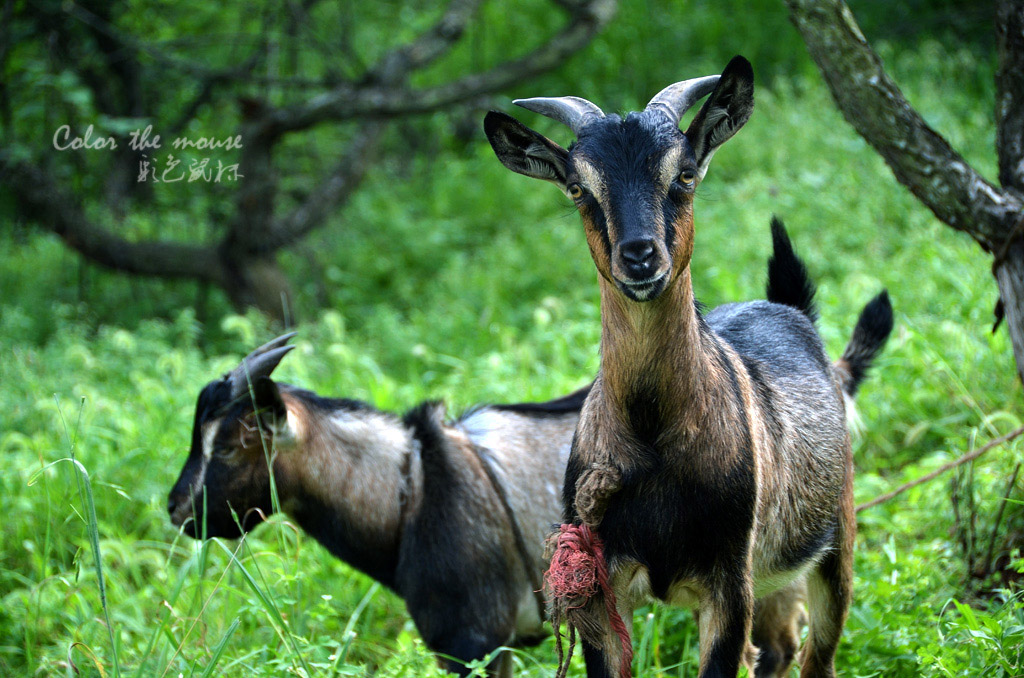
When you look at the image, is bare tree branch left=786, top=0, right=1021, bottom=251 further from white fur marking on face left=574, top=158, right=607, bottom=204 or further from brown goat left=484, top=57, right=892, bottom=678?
white fur marking on face left=574, top=158, right=607, bottom=204

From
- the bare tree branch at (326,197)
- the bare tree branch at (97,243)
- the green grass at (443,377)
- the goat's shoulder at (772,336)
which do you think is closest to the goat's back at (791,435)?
the goat's shoulder at (772,336)

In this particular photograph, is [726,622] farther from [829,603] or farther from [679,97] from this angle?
[679,97]

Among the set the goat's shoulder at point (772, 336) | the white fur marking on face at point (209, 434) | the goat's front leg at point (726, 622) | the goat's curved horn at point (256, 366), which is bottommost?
the goat's front leg at point (726, 622)

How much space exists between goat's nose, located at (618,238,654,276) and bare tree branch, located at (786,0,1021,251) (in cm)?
187

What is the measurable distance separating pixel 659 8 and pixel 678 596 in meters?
12.5

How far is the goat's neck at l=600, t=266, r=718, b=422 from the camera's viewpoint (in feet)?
8.41

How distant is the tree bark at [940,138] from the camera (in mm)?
3537

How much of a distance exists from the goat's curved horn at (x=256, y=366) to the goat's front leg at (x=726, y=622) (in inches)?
80.3

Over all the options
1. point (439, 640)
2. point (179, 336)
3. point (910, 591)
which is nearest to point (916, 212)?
point (910, 591)

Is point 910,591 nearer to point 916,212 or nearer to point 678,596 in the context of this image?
point 678,596

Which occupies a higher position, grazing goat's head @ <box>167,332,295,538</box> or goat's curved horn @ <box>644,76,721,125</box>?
goat's curved horn @ <box>644,76,721,125</box>

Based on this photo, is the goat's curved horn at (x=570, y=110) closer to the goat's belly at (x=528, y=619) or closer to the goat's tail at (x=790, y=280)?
the goat's tail at (x=790, y=280)

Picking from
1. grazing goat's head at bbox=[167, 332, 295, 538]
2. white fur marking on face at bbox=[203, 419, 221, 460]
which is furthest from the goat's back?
white fur marking on face at bbox=[203, 419, 221, 460]

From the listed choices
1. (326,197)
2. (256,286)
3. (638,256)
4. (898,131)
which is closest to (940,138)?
(898,131)
